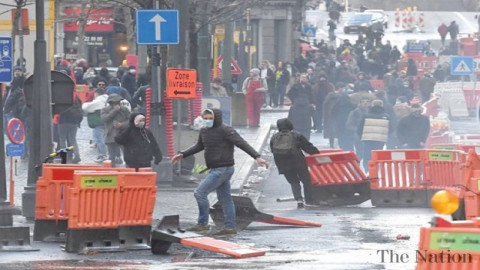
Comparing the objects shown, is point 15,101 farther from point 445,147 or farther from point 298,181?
point 445,147

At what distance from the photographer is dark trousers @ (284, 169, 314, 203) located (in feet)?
72.7

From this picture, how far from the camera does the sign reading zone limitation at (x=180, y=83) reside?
23391 mm

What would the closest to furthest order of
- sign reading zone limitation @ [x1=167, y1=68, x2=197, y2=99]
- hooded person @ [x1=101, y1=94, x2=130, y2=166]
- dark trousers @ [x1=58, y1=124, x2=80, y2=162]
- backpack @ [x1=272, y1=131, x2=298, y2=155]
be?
backpack @ [x1=272, y1=131, x2=298, y2=155] < sign reading zone limitation @ [x1=167, y1=68, x2=197, y2=99] < hooded person @ [x1=101, y1=94, x2=130, y2=166] < dark trousers @ [x1=58, y1=124, x2=80, y2=162]

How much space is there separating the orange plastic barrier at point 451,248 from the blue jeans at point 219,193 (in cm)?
Result: 769

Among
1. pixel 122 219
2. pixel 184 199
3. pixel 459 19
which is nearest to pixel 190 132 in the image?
pixel 184 199

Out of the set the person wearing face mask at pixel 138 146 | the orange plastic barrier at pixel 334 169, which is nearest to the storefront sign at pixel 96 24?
the orange plastic barrier at pixel 334 169

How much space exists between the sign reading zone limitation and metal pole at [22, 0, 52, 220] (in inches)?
182

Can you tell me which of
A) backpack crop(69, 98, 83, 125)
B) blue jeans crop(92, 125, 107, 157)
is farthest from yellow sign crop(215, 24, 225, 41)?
backpack crop(69, 98, 83, 125)

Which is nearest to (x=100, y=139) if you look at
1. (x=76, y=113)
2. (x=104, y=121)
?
(x=76, y=113)

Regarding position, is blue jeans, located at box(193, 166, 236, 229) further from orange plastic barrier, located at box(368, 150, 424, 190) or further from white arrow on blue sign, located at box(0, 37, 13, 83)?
orange plastic barrier, located at box(368, 150, 424, 190)

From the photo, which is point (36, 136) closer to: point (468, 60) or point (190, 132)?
point (190, 132)

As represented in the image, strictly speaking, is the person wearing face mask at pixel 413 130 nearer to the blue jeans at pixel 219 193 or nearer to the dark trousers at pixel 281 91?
the blue jeans at pixel 219 193

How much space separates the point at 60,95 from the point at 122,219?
3.84 m

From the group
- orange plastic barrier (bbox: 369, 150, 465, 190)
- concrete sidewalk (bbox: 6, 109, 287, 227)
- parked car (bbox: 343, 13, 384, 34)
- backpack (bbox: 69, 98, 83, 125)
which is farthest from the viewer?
parked car (bbox: 343, 13, 384, 34)
